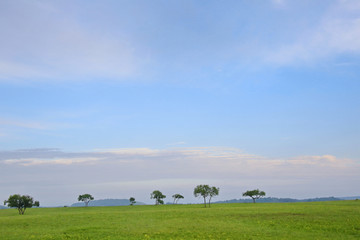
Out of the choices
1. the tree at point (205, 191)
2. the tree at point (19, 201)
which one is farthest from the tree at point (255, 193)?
the tree at point (19, 201)

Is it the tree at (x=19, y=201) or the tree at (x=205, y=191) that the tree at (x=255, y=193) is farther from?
the tree at (x=19, y=201)

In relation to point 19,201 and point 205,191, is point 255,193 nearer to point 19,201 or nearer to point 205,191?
point 205,191

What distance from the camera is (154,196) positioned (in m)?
168

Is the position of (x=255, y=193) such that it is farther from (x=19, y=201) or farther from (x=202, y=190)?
(x=19, y=201)

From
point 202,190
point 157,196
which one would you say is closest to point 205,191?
point 202,190

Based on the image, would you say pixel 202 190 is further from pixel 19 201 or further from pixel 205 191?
pixel 19 201

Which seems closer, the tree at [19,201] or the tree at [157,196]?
the tree at [19,201]

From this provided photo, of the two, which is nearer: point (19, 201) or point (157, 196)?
point (19, 201)

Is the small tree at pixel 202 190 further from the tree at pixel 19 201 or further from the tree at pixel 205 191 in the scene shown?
the tree at pixel 19 201

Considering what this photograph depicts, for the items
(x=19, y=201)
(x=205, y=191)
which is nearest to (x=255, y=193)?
(x=205, y=191)

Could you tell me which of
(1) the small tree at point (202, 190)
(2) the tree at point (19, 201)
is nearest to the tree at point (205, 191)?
(1) the small tree at point (202, 190)

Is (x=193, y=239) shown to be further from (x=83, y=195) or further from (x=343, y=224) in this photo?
(x=83, y=195)

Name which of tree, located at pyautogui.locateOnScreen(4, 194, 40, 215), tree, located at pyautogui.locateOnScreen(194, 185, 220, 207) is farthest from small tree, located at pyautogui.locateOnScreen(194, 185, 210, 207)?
tree, located at pyautogui.locateOnScreen(4, 194, 40, 215)

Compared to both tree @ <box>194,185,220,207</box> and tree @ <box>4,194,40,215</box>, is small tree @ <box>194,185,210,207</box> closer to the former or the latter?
tree @ <box>194,185,220,207</box>
